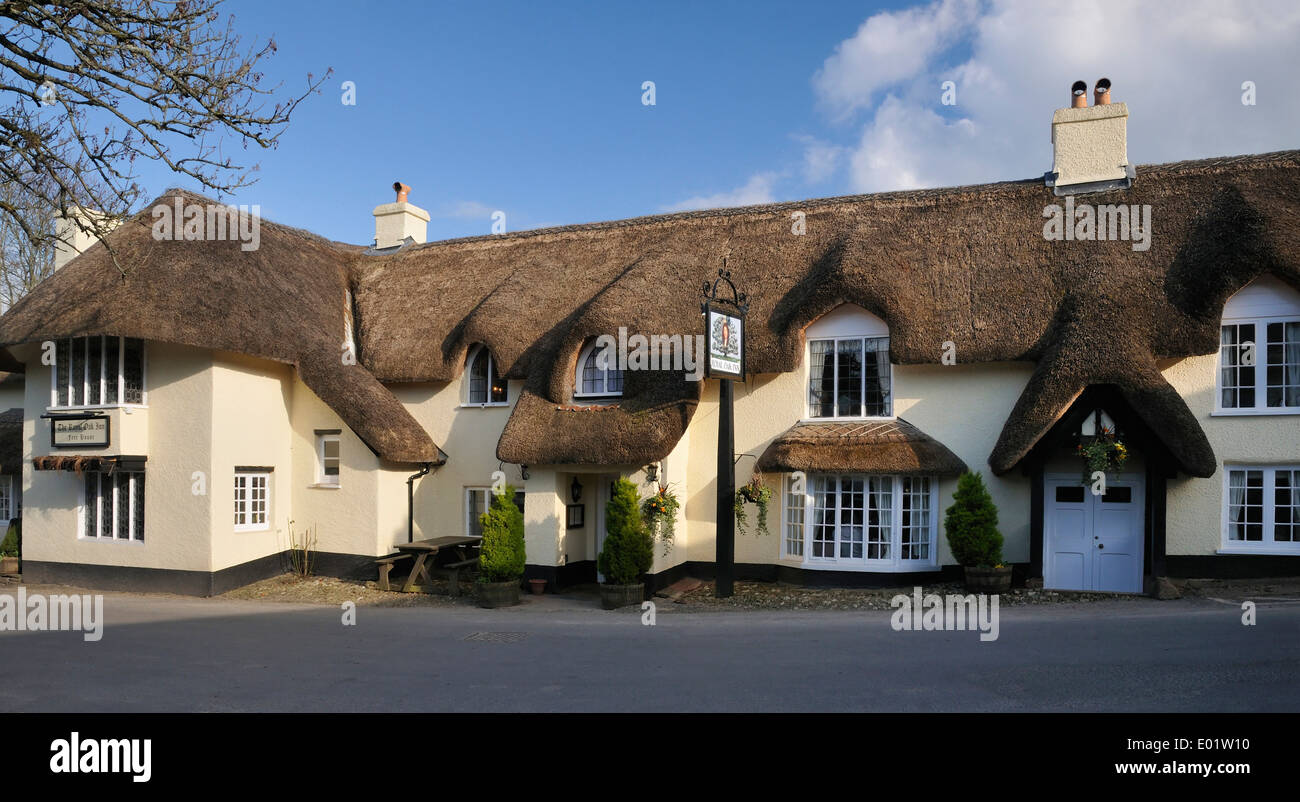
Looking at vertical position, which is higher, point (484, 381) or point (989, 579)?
point (484, 381)

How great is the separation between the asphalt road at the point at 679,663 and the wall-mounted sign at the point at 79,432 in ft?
16.6

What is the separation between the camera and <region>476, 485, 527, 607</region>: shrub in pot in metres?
15.0

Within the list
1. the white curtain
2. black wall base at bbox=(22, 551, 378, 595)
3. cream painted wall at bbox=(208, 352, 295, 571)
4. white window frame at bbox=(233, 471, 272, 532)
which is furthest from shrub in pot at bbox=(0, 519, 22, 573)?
the white curtain

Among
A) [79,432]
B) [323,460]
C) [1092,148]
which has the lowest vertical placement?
[323,460]

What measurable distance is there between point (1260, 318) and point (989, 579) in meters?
5.91

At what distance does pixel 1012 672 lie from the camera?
8.70m

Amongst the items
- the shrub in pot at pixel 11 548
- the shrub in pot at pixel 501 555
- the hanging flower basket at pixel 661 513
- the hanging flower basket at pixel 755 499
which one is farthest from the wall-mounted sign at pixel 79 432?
the hanging flower basket at pixel 755 499

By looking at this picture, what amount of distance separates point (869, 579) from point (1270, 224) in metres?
8.44

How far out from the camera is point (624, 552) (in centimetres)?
1460

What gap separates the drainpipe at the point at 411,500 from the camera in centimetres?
1848

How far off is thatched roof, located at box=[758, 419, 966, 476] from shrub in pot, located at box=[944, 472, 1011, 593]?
74 centimetres

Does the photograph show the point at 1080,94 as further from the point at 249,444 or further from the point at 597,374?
the point at 249,444

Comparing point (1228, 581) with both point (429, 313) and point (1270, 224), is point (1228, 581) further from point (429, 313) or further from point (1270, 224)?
point (429, 313)

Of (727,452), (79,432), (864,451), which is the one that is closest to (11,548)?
(79,432)
